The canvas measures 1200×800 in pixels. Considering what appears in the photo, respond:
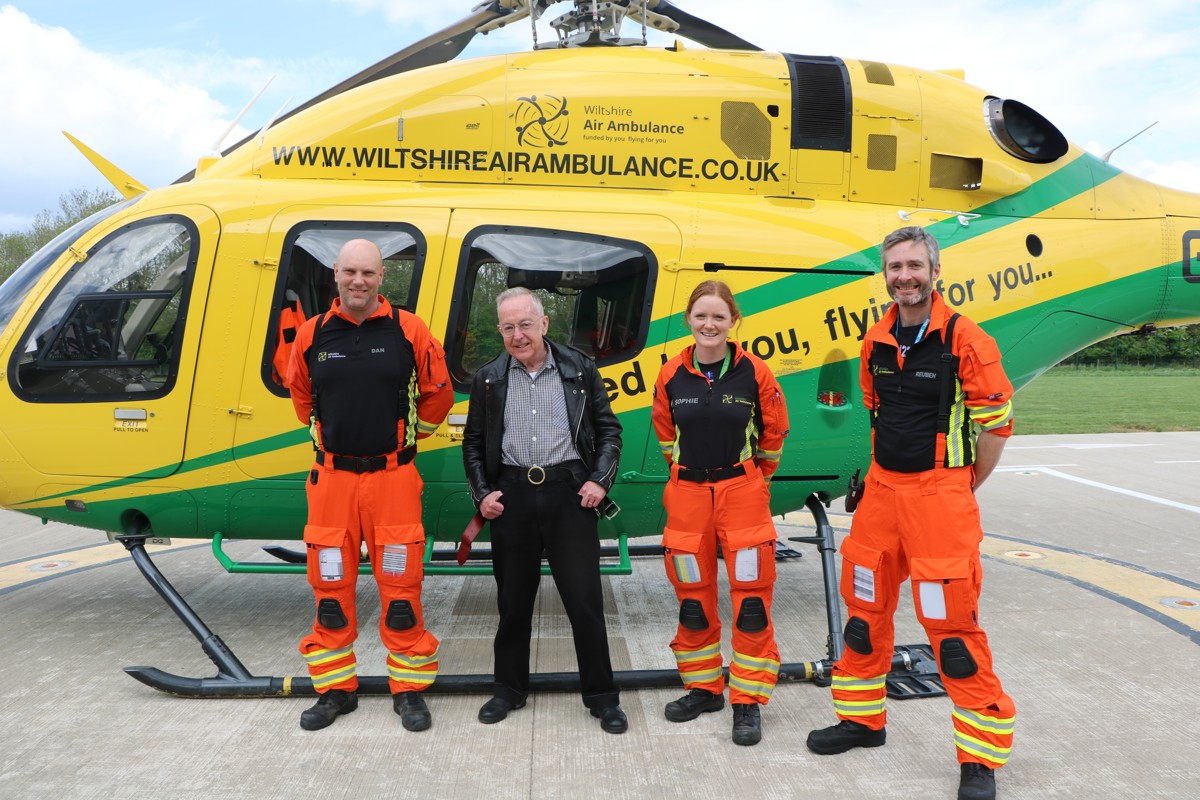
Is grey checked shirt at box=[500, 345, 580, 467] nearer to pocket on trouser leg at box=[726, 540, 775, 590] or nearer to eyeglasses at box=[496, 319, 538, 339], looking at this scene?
eyeglasses at box=[496, 319, 538, 339]

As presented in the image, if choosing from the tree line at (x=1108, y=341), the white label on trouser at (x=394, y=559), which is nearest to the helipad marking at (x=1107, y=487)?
the white label on trouser at (x=394, y=559)

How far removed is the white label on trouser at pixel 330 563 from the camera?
3629 millimetres

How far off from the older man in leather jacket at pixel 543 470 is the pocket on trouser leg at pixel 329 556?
0.62 meters

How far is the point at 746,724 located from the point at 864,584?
0.75 metres

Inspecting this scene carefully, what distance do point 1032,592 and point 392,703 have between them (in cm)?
409

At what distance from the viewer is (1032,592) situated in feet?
18.3

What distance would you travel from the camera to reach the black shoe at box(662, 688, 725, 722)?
3.67 m

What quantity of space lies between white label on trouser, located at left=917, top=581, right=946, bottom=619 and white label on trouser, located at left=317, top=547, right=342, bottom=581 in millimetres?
2310

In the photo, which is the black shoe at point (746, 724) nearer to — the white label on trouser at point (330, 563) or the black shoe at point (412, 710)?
the black shoe at point (412, 710)

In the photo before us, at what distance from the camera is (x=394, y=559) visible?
3660mm

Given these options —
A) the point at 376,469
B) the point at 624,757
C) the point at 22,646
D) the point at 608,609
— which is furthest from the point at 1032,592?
the point at 22,646

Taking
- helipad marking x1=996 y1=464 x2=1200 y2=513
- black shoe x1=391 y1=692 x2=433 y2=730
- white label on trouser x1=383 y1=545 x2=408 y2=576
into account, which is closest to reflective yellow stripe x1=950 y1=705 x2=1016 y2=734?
black shoe x1=391 y1=692 x2=433 y2=730

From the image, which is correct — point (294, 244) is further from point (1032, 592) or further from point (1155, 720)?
point (1032, 592)

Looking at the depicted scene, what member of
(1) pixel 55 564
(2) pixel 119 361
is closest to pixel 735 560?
(2) pixel 119 361
